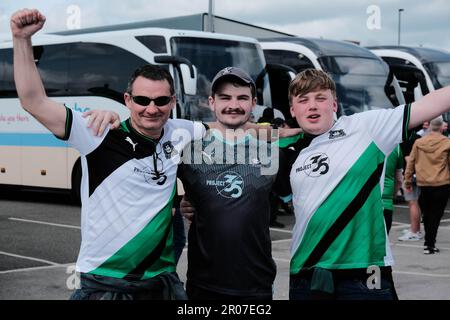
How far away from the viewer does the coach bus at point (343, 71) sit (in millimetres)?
16766

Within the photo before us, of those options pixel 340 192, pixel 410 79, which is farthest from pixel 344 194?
pixel 410 79

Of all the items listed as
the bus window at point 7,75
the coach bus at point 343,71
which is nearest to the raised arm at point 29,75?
the bus window at point 7,75

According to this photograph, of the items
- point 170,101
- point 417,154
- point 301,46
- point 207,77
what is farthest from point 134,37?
point 170,101

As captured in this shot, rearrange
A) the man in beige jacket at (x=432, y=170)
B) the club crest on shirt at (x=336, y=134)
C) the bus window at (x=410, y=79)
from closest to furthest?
the club crest on shirt at (x=336, y=134) → the man in beige jacket at (x=432, y=170) → the bus window at (x=410, y=79)

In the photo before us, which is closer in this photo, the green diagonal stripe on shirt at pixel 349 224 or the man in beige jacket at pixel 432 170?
the green diagonal stripe on shirt at pixel 349 224

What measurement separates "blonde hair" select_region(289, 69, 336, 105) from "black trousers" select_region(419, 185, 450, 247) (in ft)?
21.7

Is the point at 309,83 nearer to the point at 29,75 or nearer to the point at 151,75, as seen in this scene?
the point at 151,75

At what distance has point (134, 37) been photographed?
46.0 ft

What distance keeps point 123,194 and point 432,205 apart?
7.52 meters

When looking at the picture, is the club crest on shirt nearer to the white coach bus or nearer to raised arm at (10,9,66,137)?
raised arm at (10,9,66,137)

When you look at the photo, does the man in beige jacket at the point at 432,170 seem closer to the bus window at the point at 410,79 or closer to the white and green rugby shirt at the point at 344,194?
the white and green rugby shirt at the point at 344,194

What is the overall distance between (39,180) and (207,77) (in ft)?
14.4

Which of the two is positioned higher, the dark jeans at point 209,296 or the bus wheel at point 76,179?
the dark jeans at point 209,296
